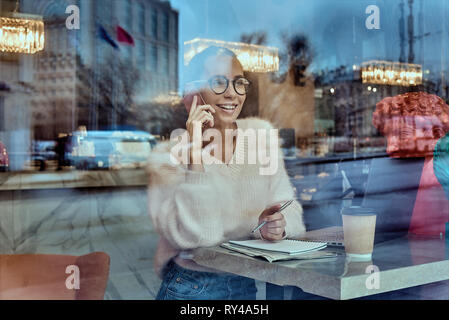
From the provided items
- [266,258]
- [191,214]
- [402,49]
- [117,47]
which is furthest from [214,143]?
[117,47]

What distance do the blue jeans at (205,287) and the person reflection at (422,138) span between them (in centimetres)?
48

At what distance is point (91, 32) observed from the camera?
290cm

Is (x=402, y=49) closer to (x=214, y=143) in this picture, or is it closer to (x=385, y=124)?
(x=385, y=124)

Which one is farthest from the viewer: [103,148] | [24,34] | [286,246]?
[103,148]

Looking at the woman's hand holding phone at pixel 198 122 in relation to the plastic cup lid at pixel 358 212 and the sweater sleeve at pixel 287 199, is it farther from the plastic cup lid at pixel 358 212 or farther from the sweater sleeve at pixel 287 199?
the plastic cup lid at pixel 358 212

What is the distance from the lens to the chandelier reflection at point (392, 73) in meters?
2.23

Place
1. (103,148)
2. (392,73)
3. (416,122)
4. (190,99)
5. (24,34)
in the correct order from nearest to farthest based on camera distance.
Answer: (190,99), (416,122), (24,34), (392,73), (103,148)

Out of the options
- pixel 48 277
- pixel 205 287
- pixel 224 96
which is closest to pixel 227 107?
pixel 224 96

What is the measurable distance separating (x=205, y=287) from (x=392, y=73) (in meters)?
2.05

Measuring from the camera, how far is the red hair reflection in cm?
140

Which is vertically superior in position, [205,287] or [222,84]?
[222,84]

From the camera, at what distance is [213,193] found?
112 cm

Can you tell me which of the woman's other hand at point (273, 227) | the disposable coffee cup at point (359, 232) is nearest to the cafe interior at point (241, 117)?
the disposable coffee cup at point (359, 232)

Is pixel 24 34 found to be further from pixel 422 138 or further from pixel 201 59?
pixel 422 138
